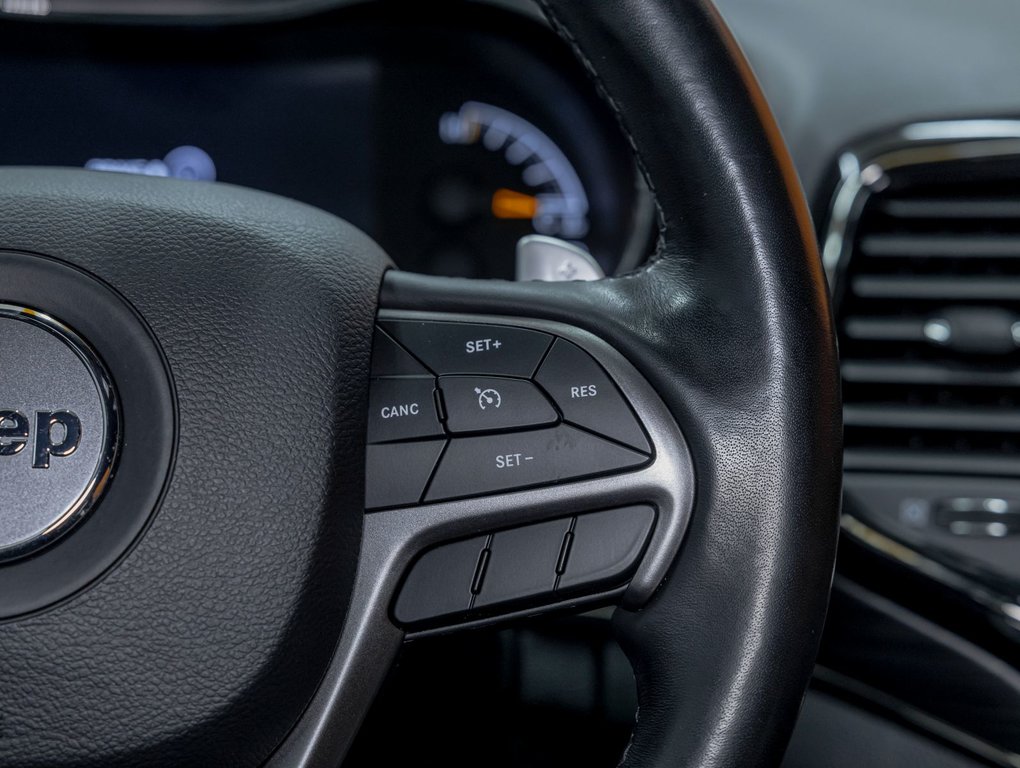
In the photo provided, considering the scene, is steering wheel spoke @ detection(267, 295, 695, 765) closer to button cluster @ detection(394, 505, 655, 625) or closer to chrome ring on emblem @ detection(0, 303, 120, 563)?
button cluster @ detection(394, 505, 655, 625)

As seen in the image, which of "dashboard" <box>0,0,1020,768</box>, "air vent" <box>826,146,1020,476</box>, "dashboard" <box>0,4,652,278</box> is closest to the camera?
"dashboard" <box>0,0,1020,768</box>

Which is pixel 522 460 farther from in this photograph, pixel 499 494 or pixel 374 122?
pixel 374 122

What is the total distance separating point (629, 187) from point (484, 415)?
4.36 ft

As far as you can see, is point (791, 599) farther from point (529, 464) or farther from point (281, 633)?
point (281, 633)

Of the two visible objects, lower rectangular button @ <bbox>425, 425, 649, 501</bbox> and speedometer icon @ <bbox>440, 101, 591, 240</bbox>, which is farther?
speedometer icon @ <bbox>440, 101, 591, 240</bbox>

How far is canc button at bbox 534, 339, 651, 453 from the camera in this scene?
2.19ft

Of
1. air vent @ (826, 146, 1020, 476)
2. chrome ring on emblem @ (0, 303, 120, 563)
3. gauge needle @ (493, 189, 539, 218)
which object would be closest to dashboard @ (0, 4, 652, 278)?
gauge needle @ (493, 189, 539, 218)

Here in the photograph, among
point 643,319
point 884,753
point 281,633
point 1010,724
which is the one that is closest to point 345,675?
point 281,633

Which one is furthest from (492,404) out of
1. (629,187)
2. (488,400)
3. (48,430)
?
(629,187)

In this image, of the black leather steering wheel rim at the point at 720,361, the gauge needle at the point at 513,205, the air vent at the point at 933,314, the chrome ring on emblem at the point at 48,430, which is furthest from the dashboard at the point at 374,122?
the chrome ring on emblem at the point at 48,430

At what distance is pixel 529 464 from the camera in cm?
66

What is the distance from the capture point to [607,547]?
66cm

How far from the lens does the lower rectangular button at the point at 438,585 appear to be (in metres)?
0.65

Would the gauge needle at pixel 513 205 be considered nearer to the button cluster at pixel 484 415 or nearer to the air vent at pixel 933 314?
the air vent at pixel 933 314
